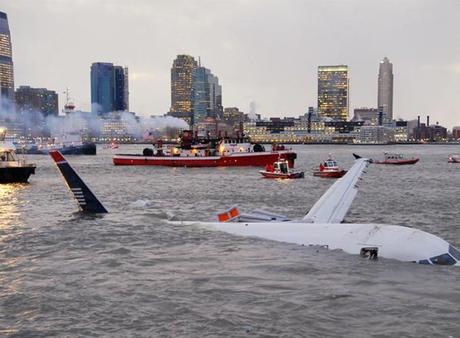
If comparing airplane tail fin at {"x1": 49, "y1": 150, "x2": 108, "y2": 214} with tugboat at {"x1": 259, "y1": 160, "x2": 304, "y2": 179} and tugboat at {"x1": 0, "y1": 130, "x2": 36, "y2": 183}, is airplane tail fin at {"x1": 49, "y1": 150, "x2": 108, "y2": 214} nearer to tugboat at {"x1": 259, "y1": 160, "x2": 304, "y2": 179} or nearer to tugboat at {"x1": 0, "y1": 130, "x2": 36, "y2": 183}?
tugboat at {"x1": 0, "y1": 130, "x2": 36, "y2": 183}

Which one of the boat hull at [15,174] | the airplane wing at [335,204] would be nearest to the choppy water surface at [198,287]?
the airplane wing at [335,204]

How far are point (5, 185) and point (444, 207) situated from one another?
2027 inches

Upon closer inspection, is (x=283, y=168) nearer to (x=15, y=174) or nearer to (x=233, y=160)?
(x=233, y=160)

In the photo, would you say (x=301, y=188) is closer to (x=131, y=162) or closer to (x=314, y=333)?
(x=314, y=333)

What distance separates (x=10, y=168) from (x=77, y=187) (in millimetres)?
38775

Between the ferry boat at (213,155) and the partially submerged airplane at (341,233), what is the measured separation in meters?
76.8

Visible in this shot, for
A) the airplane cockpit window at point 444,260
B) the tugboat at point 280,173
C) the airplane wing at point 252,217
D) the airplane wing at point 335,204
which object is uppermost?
the airplane wing at point 335,204

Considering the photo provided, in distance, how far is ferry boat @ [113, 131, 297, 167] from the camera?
366 feet

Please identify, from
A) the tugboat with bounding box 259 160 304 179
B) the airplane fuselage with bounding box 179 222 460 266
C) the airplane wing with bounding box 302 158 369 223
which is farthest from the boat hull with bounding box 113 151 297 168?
the airplane fuselage with bounding box 179 222 460 266

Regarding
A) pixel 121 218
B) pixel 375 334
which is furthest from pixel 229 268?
pixel 121 218

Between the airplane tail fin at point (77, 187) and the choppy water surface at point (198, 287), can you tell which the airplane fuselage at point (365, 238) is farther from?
the airplane tail fin at point (77, 187)

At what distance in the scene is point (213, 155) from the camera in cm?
12100

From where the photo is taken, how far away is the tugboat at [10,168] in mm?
67375

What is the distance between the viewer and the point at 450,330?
14.5 metres
